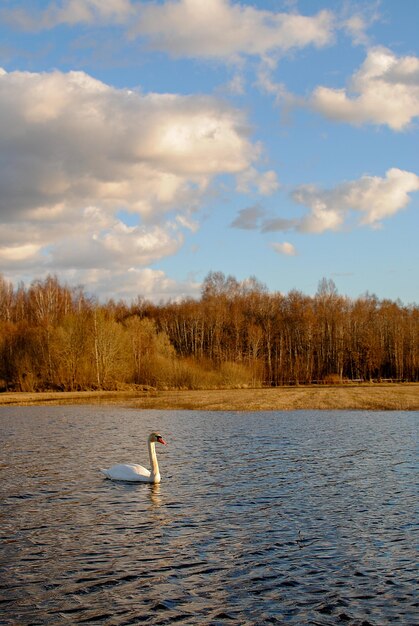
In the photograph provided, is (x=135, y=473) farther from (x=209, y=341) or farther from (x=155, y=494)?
(x=209, y=341)

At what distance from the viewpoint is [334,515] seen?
55.9ft

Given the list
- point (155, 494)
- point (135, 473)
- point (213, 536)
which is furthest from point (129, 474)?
point (213, 536)

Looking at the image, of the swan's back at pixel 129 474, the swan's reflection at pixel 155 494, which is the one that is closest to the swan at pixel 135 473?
the swan's back at pixel 129 474

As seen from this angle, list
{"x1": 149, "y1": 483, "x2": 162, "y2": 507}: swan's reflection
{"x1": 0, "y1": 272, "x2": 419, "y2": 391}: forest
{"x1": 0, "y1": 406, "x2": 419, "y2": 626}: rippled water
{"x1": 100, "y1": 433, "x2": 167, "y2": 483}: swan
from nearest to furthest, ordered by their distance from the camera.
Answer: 1. {"x1": 0, "y1": 406, "x2": 419, "y2": 626}: rippled water
2. {"x1": 149, "y1": 483, "x2": 162, "y2": 507}: swan's reflection
3. {"x1": 100, "y1": 433, "x2": 167, "y2": 483}: swan
4. {"x1": 0, "y1": 272, "x2": 419, "y2": 391}: forest

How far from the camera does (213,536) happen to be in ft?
50.1

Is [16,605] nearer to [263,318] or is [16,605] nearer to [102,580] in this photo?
[102,580]

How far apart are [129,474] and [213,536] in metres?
6.67

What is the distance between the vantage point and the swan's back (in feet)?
69.9

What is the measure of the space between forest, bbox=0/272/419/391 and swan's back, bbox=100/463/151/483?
58742mm

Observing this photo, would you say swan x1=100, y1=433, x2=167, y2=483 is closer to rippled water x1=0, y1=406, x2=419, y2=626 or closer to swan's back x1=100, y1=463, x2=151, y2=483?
swan's back x1=100, y1=463, x2=151, y2=483

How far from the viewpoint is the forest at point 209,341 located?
83.1 m

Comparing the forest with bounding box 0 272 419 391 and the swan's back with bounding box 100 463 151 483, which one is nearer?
the swan's back with bounding box 100 463 151 483

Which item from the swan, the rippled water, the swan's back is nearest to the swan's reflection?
the rippled water

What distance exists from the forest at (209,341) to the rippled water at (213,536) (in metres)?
53.8
